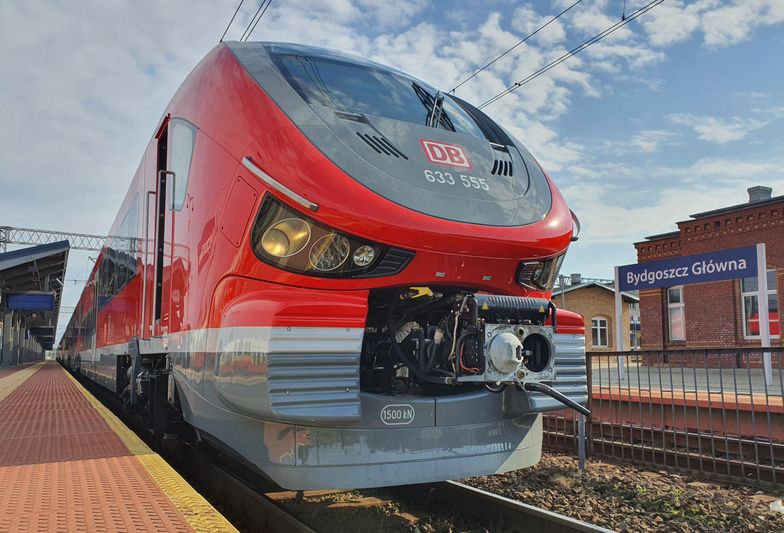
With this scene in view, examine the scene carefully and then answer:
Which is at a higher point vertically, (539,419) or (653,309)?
(653,309)

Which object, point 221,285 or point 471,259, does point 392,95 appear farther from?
point 221,285

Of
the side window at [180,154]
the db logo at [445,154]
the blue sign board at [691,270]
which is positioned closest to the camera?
the db logo at [445,154]

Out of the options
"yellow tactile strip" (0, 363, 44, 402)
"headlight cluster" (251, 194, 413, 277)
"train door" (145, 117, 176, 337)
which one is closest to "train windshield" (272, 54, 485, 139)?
"headlight cluster" (251, 194, 413, 277)

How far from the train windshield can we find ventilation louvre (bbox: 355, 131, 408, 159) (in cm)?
31

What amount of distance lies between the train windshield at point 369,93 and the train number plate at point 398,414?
175 cm

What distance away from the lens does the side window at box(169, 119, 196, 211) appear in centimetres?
442

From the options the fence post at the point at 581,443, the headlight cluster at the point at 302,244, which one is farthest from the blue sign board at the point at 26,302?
the headlight cluster at the point at 302,244

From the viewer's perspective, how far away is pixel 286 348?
3068 mm

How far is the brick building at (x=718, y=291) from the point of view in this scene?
→ 760 inches

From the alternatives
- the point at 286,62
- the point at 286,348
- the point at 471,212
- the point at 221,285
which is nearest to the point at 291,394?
the point at 286,348

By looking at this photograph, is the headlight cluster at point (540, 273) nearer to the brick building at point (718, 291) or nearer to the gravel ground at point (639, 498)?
the gravel ground at point (639, 498)

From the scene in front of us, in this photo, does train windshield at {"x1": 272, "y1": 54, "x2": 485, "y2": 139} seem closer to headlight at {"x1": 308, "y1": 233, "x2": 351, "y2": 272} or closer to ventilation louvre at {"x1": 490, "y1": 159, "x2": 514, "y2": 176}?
ventilation louvre at {"x1": 490, "y1": 159, "x2": 514, "y2": 176}

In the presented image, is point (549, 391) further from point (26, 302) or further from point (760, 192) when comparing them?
point (26, 302)

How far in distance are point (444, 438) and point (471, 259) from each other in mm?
998
